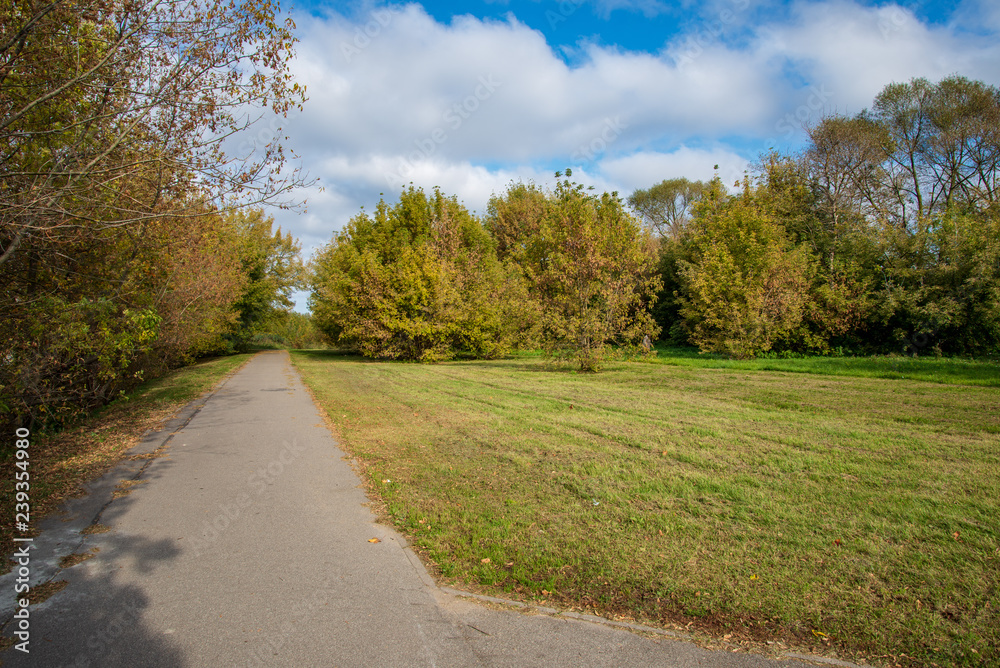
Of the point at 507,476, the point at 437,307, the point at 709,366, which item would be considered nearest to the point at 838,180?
the point at 709,366

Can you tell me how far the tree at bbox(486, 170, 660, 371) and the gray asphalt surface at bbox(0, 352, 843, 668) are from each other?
12.2 meters

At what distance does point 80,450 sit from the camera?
7625mm

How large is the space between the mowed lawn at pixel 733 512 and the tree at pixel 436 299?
1603cm

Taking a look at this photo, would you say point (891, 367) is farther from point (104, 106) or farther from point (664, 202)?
point (664, 202)

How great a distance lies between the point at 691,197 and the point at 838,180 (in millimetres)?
23983

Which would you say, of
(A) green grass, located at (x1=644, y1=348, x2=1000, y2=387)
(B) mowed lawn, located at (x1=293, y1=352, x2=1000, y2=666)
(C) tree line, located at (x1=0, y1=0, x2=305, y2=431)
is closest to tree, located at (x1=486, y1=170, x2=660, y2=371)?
(A) green grass, located at (x1=644, y1=348, x2=1000, y2=387)

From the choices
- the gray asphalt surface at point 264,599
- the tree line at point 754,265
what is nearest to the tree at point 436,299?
the tree line at point 754,265

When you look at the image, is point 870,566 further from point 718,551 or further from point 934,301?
point 934,301

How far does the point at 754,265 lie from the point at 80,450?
74.2ft

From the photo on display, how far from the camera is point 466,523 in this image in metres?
4.75

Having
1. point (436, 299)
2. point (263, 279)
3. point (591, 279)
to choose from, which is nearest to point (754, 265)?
point (591, 279)

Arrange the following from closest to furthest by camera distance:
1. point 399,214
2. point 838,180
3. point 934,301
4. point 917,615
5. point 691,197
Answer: point 917,615
point 934,301
point 838,180
point 399,214
point 691,197

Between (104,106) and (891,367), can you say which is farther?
(891,367)

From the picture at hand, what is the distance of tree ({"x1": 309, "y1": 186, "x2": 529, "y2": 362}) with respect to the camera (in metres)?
27.0
